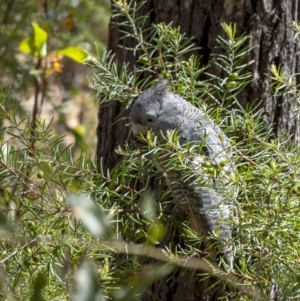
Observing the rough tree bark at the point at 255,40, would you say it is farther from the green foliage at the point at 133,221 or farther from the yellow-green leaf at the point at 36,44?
the yellow-green leaf at the point at 36,44

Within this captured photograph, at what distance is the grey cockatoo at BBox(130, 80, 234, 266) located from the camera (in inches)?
47.4

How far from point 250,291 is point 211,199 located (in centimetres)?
27

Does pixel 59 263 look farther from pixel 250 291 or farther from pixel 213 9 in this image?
pixel 213 9

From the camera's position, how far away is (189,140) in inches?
50.0

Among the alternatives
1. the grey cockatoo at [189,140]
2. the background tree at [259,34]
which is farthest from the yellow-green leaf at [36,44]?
the grey cockatoo at [189,140]

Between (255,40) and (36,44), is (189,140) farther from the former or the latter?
(36,44)

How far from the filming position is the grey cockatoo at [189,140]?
1203mm

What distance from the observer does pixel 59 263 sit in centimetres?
115

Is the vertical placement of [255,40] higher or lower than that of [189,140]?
higher

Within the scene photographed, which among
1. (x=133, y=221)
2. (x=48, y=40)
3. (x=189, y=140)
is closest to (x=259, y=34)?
(x=189, y=140)

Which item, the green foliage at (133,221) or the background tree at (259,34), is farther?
the background tree at (259,34)

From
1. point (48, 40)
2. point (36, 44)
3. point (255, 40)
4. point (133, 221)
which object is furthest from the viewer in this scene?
point (48, 40)

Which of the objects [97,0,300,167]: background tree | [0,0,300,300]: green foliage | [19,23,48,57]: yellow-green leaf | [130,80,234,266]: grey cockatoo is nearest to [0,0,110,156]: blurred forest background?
[19,23,48,57]: yellow-green leaf

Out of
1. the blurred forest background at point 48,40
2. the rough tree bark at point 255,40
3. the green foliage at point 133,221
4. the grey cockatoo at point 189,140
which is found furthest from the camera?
the blurred forest background at point 48,40
